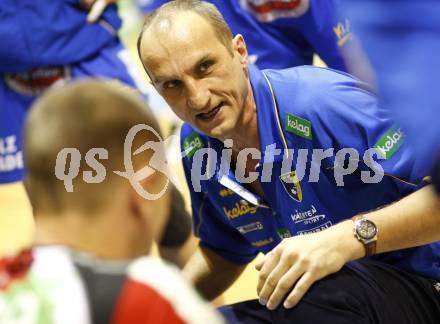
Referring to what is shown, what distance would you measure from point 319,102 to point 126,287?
0.82 meters

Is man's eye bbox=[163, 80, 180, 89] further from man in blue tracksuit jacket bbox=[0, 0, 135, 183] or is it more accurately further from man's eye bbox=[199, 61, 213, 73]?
man in blue tracksuit jacket bbox=[0, 0, 135, 183]

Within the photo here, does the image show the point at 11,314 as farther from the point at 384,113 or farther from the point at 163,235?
the point at 163,235

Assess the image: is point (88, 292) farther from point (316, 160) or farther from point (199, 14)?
point (199, 14)

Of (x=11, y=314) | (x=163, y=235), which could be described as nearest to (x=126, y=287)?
(x=11, y=314)

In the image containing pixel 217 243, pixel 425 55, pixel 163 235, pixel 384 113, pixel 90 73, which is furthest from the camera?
pixel 90 73

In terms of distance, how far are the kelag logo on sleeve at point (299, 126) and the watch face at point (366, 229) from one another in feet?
0.79

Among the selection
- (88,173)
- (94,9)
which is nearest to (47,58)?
(94,9)

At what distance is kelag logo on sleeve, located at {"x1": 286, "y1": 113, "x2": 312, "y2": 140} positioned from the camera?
2018 millimetres

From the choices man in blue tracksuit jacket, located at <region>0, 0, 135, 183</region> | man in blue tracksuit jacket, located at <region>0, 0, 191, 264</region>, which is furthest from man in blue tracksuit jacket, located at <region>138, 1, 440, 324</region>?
man in blue tracksuit jacket, located at <region>0, 0, 135, 183</region>

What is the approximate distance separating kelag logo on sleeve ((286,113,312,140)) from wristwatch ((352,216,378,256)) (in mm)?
240

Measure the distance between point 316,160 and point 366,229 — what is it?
0.22 meters

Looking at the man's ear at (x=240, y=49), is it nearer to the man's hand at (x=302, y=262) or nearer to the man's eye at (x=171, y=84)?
the man's eye at (x=171, y=84)

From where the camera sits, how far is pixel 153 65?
2.11m

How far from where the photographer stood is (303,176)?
6.76ft
